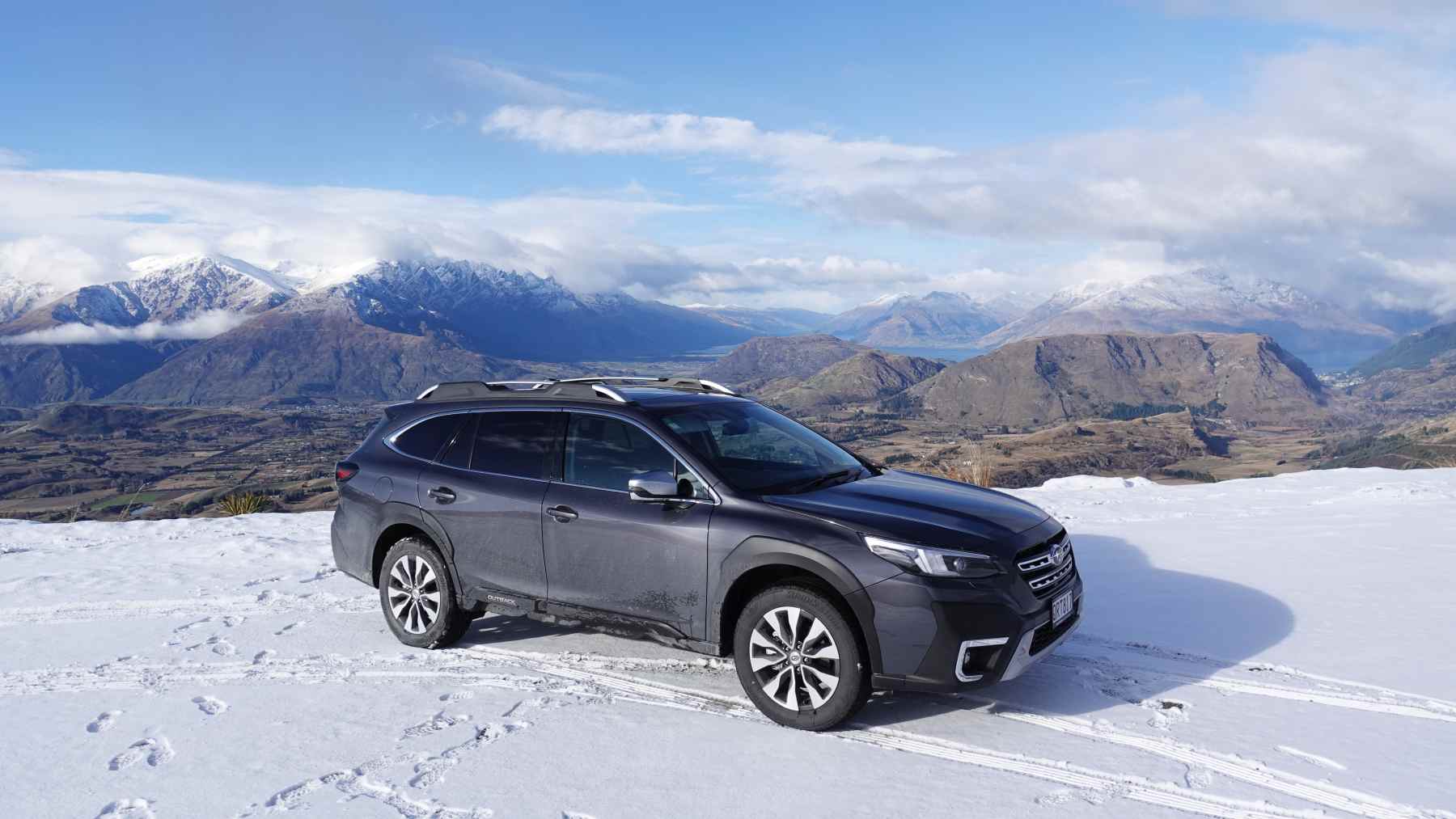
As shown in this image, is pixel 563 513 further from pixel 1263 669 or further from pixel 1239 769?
pixel 1263 669

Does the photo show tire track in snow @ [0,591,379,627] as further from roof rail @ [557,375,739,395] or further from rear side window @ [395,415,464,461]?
roof rail @ [557,375,739,395]

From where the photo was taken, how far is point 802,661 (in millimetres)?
4488

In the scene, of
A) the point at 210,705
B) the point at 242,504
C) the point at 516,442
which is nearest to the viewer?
the point at 210,705

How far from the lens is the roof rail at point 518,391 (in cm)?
570

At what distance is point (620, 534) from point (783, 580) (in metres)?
1.04

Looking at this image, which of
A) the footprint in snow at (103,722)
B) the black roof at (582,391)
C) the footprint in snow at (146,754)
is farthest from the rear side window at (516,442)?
the footprint in snow at (103,722)

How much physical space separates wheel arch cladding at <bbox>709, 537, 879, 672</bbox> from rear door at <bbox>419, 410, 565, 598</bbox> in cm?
131

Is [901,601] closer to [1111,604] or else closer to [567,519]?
[567,519]

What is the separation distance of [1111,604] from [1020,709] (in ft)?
7.25

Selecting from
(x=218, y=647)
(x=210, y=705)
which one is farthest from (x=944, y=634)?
(x=218, y=647)

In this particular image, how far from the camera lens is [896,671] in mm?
4309

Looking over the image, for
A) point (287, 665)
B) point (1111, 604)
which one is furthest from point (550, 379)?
point (1111, 604)

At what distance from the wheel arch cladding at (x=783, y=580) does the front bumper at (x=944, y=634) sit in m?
0.07

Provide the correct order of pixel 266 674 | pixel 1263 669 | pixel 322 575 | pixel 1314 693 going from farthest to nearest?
pixel 322 575 → pixel 266 674 → pixel 1263 669 → pixel 1314 693
